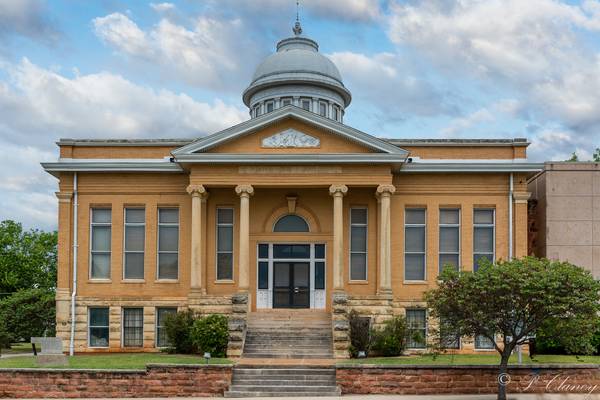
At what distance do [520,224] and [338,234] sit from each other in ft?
25.5

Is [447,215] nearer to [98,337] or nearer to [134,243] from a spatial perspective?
[134,243]

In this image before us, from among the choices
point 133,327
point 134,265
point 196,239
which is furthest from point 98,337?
point 196,239

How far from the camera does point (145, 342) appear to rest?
31750mm

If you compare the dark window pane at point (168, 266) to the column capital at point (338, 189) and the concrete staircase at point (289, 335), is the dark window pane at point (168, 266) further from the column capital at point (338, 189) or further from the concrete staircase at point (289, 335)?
the column capital at point (338, 189)

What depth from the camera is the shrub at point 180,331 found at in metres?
29.3

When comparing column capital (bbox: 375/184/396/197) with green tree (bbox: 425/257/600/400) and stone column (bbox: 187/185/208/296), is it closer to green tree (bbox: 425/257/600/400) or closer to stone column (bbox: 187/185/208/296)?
stone column (bbox: 187/185/208/296)

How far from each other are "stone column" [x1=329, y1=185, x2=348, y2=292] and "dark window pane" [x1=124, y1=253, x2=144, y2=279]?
8.30 meters

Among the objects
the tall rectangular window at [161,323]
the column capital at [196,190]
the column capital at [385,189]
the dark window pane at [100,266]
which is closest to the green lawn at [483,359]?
the column capital at [385,189]

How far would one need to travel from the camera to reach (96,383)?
2216 centimetres

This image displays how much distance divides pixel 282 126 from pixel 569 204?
41.2 ft

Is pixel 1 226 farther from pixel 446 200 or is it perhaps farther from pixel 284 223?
pixel 446 200

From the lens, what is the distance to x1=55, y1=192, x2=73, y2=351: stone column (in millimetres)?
31844

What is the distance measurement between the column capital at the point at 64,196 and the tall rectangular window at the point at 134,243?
7.82ft

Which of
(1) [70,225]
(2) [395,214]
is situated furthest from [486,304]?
(1) [70,225]
